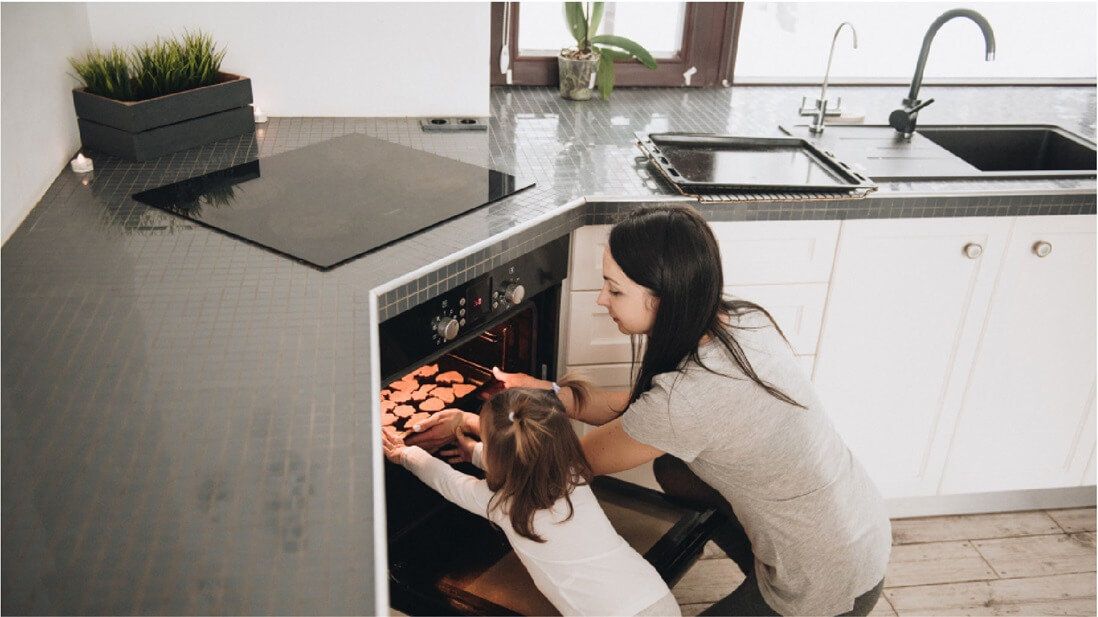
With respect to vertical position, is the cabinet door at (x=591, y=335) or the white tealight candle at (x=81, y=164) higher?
the white tealight candle at (x=81, y=164)

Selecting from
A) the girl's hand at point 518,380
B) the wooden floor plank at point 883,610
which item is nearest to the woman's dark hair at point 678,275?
the girl's hand at point 518,380

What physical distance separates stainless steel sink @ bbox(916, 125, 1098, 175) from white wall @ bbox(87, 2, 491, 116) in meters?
1.22

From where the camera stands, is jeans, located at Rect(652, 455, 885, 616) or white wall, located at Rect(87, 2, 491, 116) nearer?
jeans, located at Rect(652, 455, 885, 616)

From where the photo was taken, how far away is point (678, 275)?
1.41 m

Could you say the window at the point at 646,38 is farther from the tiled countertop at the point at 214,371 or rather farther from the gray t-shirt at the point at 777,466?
the gray t-shirt at the point at 777,466

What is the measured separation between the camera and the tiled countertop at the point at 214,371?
2.81 feet

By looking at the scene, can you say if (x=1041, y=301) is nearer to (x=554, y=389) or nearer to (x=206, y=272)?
(x=554, y=389)

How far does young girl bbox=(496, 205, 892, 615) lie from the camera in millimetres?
1406

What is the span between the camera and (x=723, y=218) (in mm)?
1902

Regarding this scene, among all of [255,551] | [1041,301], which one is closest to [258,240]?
[255,551]

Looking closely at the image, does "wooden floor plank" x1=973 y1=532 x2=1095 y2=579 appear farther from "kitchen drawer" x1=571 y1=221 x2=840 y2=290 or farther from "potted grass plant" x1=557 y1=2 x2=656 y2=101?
"potted grass plant" x1=557 y1=2 x2=656 y2=101

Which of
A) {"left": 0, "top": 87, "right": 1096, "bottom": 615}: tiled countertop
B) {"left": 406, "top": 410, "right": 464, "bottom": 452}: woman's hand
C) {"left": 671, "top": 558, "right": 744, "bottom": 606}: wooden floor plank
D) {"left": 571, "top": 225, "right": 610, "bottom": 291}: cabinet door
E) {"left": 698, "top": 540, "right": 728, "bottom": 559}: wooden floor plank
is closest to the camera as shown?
{"left": 0, "top": 87, "right": 1096, "bottom": 615}: tiled countertop

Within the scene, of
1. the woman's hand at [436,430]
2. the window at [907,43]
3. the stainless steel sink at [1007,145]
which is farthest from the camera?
the window at [907,43]

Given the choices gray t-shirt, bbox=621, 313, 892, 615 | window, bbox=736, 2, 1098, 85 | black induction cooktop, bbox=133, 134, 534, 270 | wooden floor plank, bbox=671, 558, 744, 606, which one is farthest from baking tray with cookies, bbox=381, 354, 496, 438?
window, bbox=736, 2, 1098, 85
